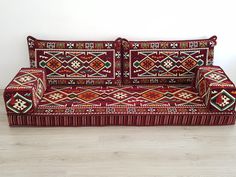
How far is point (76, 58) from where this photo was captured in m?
3.27

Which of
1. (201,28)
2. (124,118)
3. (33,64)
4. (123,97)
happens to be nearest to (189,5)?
(201,28)

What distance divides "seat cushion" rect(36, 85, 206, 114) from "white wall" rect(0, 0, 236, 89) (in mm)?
590

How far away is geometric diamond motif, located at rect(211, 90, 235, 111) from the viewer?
2854mm

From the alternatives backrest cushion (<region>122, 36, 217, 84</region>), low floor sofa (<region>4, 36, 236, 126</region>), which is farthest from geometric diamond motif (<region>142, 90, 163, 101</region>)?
backrest cushion (<region>122, 36, 217, 84</region>)

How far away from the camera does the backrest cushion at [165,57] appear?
3.28m

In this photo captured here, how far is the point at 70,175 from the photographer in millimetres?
2359

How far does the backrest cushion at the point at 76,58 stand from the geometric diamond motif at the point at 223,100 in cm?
106

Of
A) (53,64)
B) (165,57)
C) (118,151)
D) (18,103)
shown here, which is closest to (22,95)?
(18,103)

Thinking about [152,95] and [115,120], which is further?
[152,95]

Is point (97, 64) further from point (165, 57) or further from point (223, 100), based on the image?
point (223, 100)

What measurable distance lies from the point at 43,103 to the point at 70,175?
36.0 inches

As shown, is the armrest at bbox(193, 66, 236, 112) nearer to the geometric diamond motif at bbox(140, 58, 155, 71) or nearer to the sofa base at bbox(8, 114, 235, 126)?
the sofa base at bbox(8, 114, 235, 126)

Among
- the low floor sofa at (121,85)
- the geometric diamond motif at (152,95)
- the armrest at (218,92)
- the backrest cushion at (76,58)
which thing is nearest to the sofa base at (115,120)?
the low floor sofa at (121,85)

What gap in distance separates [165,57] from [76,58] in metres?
0.97
